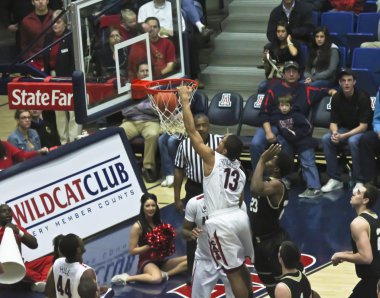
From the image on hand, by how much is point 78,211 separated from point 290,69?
3420mm

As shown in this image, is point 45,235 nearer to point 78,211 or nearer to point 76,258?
point 78,211

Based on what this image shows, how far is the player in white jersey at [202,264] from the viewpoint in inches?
371

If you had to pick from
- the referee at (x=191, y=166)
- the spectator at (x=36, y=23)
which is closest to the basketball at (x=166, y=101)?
the referee at (x=191, y=166)

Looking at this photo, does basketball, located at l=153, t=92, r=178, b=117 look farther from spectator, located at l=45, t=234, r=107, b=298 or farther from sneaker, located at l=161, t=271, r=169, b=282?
spectator, located at l=45, t=234, r=107, b=298

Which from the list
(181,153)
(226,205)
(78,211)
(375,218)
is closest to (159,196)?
(78,211)

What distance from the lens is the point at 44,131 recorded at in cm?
1296

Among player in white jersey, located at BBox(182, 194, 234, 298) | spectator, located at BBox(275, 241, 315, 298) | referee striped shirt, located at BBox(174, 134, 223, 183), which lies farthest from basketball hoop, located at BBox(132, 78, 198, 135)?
spectator, located at BBox(275, 241, 315, 298)

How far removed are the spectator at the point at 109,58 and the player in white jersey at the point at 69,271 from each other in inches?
134

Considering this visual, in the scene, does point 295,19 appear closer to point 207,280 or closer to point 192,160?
point 192,160

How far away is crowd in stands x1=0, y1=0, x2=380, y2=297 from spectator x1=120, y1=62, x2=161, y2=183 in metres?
0.01

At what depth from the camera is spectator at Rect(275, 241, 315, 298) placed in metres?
7.64

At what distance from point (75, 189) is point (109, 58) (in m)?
1.65

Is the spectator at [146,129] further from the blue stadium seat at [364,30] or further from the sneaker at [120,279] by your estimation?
the sneaker at [120,279]

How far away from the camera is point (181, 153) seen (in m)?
11.1
